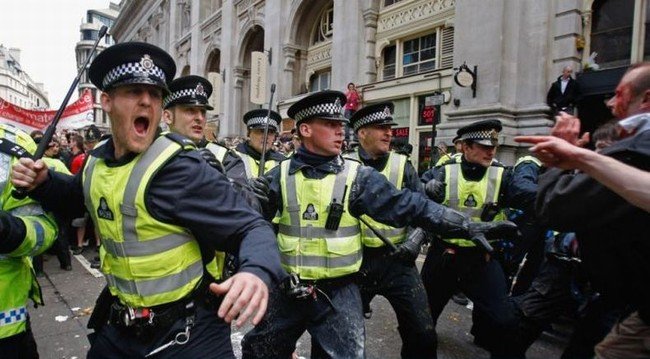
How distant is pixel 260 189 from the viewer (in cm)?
280

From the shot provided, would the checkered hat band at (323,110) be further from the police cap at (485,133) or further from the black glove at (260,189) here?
the police cap at (485,133)

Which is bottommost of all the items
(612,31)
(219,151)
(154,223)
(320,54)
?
(154,223)

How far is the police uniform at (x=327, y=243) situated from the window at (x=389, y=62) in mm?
12088

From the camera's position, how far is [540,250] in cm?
467

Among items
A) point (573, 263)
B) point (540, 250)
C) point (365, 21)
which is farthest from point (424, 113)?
point (573, 263)

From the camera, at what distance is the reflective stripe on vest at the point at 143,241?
5.51 ft

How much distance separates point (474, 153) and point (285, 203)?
7.14ft

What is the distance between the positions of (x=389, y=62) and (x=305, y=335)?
→ 11878 mm

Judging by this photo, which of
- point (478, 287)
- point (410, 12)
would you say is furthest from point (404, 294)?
point (410, 12)

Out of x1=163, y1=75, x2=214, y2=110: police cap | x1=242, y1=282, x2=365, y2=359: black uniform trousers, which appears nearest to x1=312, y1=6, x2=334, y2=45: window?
x1=163, y1=75, x2=214, y2=110: police cap

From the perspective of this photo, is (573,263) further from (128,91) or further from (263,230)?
(128,91)

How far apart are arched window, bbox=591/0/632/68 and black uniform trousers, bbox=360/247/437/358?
830 centimetres

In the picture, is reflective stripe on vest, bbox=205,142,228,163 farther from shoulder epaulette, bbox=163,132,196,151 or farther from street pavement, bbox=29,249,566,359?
shoulder epaulette, bbox=163,132,196,151

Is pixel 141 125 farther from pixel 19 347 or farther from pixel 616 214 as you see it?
pixel 616 214
